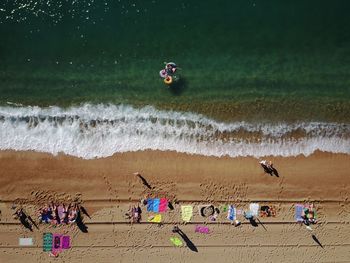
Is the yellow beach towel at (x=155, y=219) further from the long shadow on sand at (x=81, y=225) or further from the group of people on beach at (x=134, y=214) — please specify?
the long shadow on sand at (x=81, y=225)

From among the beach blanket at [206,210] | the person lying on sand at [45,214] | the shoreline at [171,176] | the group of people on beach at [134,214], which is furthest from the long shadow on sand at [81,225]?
the beach blanket at [206,210]

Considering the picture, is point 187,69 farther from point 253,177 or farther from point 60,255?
point 60,255

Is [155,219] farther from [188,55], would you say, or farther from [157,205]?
[188,55]

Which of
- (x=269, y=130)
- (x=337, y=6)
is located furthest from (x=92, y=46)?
(x=337, y=6)

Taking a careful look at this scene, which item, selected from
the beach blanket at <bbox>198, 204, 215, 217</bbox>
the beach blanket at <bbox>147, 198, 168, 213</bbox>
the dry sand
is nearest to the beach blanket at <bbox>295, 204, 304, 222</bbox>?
the dry sand

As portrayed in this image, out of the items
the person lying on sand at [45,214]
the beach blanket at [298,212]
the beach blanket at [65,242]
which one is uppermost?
the person lying on sand at [45,214]

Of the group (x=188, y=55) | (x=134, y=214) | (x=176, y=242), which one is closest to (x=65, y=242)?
(x=134, y=214)
